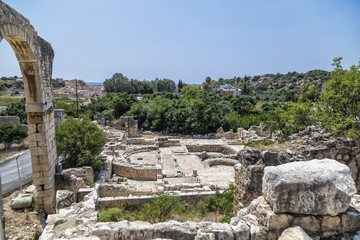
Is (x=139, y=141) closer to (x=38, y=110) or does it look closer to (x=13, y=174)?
(x=13, y=174)

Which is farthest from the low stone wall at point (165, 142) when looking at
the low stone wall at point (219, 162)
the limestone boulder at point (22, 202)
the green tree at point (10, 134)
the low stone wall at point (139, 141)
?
the limestone boulder at point (22, 202)

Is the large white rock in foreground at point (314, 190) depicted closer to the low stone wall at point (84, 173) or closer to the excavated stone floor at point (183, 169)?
the excavated stone floor at point (183, 169)

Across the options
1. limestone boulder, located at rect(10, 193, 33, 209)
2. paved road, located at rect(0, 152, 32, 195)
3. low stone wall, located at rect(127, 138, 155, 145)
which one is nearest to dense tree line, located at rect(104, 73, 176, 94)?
low stone wall, located at rect(127, 138, 155, 145)

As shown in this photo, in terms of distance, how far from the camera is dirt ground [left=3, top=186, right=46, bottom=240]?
18.8 feet

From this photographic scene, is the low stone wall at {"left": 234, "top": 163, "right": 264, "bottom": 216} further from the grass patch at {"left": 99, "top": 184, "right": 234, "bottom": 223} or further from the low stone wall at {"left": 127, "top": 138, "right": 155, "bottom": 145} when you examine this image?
the low stone wall at {"left": 127, "top": 138, "right": 155, "bottom": 145}

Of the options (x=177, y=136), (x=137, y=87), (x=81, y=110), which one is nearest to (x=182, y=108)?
(x=177, y=136)

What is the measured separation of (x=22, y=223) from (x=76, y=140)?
267 inches

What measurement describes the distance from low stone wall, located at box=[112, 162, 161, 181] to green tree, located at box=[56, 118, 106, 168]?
2.08 meters

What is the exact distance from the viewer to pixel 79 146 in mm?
12570

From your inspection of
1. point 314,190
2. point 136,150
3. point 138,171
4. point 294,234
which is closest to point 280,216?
point 294,234

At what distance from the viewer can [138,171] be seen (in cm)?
1401

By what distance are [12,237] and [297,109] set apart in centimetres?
1095

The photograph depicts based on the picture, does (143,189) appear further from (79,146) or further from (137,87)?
(137,87)

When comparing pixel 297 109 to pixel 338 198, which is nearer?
pixel 338 198
